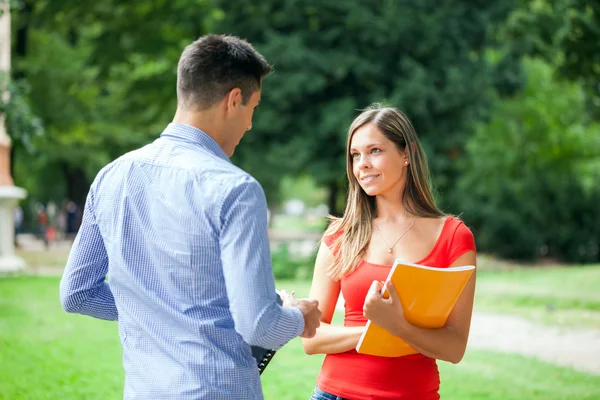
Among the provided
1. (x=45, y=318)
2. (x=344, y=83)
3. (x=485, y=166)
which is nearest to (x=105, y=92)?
(x=344, y=83)

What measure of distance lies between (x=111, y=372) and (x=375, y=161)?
21.9 ft

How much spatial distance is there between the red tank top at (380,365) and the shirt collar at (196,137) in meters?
0.95

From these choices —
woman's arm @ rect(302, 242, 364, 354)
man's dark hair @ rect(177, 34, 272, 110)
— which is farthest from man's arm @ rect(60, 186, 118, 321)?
woman's arm @ rect(302, 242, 364, 354)

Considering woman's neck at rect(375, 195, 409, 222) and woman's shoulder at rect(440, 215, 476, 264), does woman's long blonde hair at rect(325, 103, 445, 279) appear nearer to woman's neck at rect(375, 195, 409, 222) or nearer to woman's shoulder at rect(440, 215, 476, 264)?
woman's neck at rect(375, 195, 409, 222)

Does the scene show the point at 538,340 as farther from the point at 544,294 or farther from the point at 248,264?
the point at 248,264

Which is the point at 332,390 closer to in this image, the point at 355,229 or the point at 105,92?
the point at 355,229

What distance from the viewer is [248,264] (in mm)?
2309

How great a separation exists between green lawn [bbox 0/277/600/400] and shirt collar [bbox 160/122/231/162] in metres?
5.86

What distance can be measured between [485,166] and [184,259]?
29.7 metres

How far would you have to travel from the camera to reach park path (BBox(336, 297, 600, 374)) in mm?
10953

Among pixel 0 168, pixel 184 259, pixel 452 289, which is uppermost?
pixel 184 259

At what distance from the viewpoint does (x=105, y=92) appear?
3419 centimetres

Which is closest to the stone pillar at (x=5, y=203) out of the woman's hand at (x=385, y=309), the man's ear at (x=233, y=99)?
the woman's hand at (x=385, y=309)

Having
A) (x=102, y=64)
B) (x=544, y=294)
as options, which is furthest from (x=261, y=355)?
(x=102, y=64)
